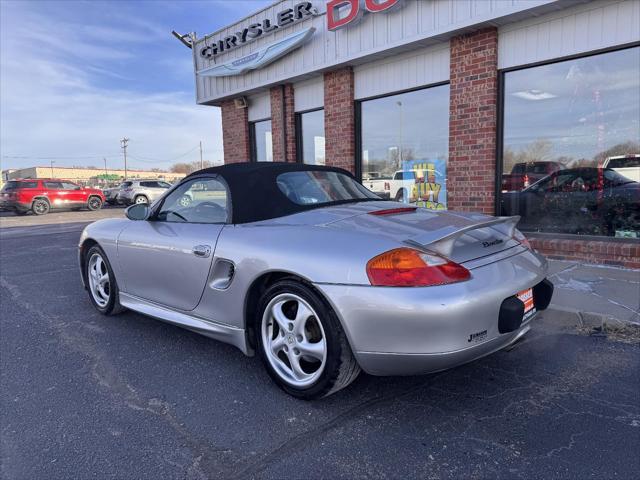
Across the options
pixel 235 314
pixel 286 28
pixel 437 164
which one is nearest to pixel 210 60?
pixel 286 28

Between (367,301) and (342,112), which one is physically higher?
(342,112)

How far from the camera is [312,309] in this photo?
2.47 m

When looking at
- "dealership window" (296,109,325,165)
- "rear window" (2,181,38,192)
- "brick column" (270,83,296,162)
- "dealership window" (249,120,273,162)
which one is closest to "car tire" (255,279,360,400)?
"dealership window" (296,109,325,165)

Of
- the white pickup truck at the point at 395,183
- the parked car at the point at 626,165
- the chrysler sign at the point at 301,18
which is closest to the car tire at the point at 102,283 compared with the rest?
the white pickup truck at the point at 395,183

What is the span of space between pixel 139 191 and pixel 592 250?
23.9 meters

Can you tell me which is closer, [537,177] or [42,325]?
[42,325]

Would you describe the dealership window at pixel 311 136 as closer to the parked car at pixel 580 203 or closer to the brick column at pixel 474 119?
the brick column at pixel 474 119

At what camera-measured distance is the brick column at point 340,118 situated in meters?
8.46

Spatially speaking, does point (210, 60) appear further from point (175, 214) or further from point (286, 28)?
point (175, 214)

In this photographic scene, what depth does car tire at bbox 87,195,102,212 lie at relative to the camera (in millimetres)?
22859

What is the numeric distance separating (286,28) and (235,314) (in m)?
7.67

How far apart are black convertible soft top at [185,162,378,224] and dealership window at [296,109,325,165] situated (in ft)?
20.4

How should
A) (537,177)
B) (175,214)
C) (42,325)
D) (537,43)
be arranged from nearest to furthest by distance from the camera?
(175,214) → (42,325) → (537,43) → (537,177)

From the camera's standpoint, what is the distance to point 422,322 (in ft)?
7.07
